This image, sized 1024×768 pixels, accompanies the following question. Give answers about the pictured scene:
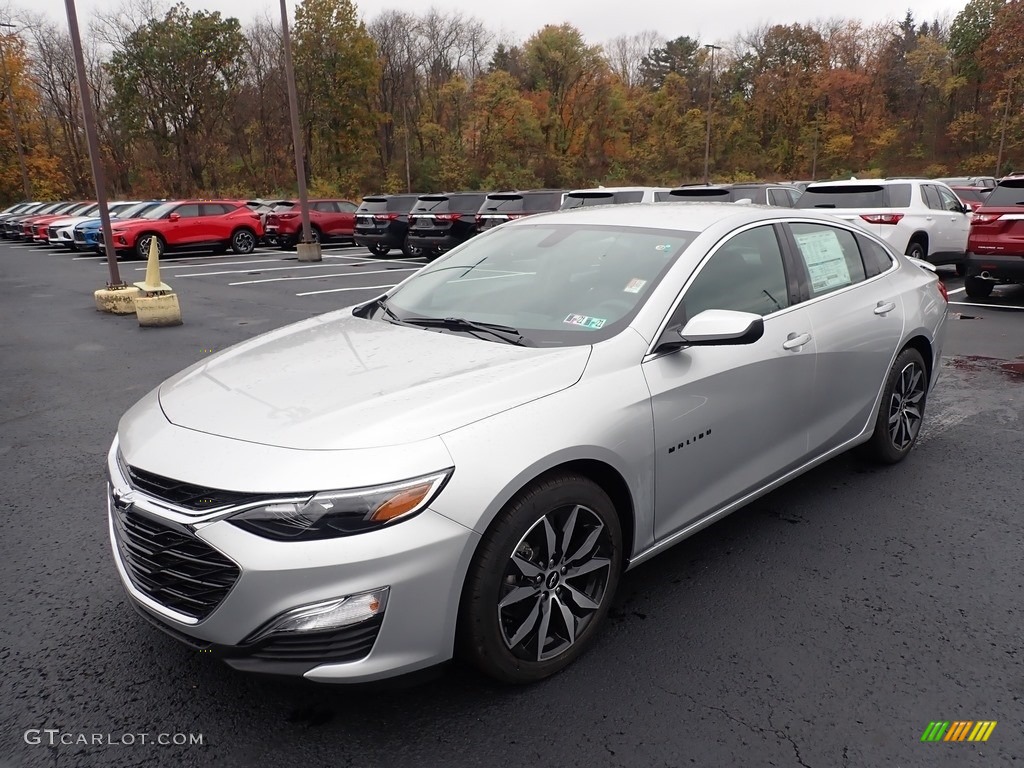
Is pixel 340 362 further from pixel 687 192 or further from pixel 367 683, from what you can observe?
pixel 687 192

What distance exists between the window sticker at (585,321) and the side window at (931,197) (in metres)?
11.9

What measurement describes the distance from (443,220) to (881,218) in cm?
1039

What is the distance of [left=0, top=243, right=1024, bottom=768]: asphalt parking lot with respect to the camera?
7.60 feet

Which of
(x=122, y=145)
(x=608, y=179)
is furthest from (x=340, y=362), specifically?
(x=608, y=179)

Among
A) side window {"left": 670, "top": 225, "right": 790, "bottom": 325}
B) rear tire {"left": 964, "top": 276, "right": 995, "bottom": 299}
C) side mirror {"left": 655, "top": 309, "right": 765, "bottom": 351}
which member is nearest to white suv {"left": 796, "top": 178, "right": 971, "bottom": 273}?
rear tire {"left": 964, "top": 276, "right": 995, "bottom": 299}

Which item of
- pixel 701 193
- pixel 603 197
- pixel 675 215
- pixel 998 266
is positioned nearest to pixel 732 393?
pixel 675 215

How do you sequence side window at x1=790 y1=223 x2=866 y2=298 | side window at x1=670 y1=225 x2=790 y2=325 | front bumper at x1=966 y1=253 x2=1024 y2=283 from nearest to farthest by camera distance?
1. side window at x1=670 y1=225 x2=790 y2=325
2. side window at x1=790 y1=223 x2=866 y2=298
3. front bumper at x1=966 y1=253 x2=1024 y2=283

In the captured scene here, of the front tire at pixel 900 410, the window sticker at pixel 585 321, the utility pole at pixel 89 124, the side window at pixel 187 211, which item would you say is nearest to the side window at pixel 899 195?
the front tire at pixel 900 410

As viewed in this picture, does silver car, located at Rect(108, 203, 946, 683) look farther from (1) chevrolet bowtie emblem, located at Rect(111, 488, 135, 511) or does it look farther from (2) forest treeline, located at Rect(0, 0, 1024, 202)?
(2) forest treeline, located at Rect(0, 0, 1024, 202)

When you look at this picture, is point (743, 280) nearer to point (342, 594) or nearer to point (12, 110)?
point (342, 594)

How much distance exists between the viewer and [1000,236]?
997cm

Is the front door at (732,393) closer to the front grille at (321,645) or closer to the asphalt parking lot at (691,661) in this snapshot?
the asphalt parking lot at (691,661)

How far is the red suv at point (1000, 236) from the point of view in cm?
A: 984

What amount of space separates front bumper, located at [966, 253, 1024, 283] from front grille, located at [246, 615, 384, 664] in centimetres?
1061
